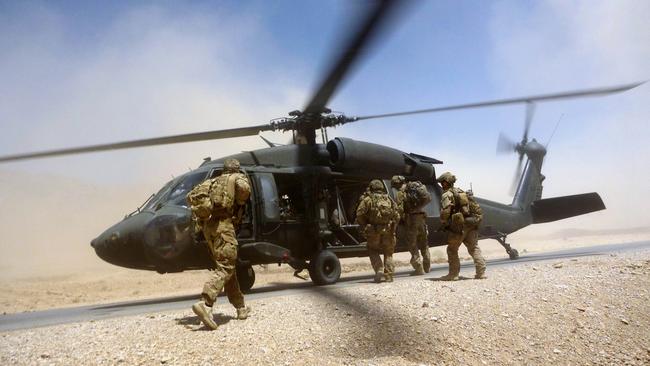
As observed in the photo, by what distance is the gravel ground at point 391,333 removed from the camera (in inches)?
134

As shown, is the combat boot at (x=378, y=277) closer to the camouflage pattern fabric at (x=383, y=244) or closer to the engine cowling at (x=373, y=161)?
the camouflage pattern fabric at (x=383, y=244)

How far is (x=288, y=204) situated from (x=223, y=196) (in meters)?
4.41

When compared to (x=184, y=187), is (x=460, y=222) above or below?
below

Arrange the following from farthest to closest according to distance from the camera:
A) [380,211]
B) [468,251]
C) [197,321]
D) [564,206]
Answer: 1. [564,206]
2. [380,211]
3. [468,251]
4. [197,321]

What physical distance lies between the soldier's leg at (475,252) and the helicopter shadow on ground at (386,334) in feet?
8.59

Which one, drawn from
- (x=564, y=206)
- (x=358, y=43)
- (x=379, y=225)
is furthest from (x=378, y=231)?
(x=564, y=206)

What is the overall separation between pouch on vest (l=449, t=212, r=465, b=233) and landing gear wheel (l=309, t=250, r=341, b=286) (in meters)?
2.27

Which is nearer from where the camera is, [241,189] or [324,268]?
[241,189]

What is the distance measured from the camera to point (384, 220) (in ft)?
24.4

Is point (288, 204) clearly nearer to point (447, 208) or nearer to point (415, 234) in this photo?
point (415, 234)

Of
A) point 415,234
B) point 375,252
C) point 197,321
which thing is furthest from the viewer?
point 415,234

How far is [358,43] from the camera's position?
230 centimetres

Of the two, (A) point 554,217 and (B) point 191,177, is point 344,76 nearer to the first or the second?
(B) point 191,177

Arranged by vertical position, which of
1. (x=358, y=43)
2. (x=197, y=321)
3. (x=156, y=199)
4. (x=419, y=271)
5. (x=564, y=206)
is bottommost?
(x=419, y=271)
